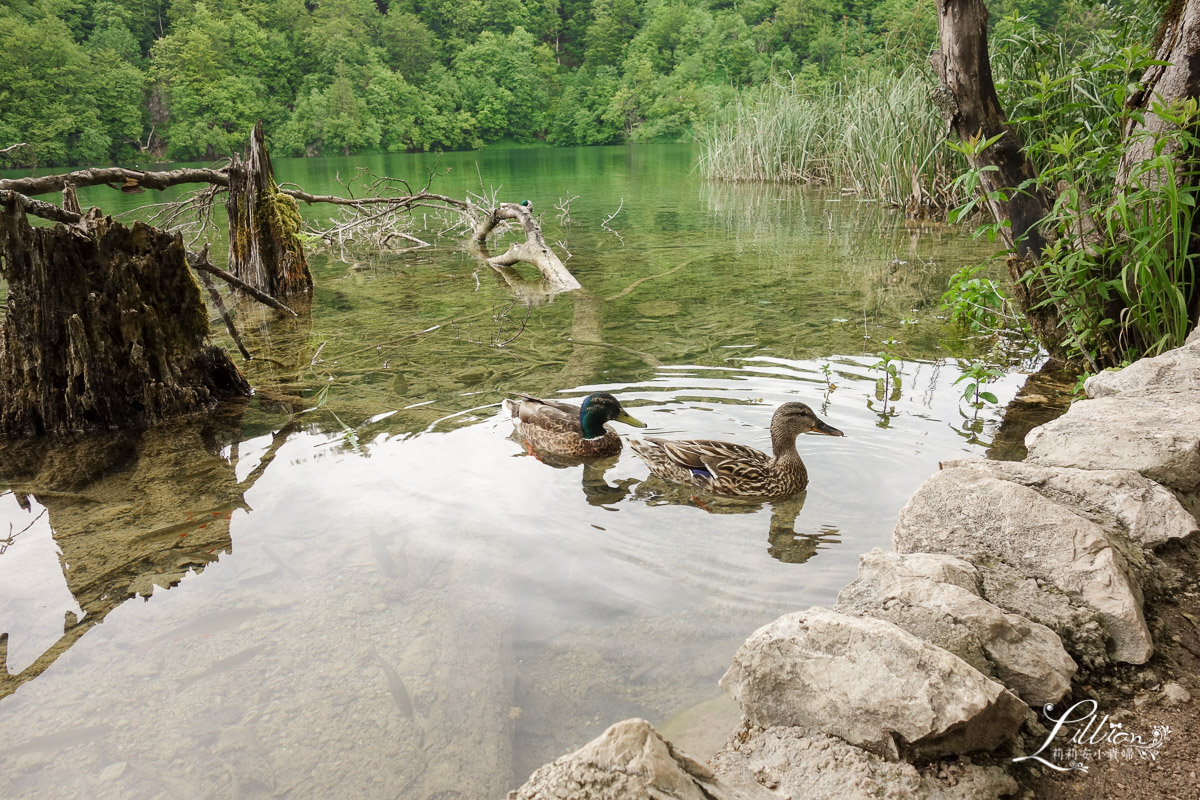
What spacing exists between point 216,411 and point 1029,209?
682cm

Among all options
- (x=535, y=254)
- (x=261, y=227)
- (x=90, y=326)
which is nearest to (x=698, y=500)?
(x=90, y=326)

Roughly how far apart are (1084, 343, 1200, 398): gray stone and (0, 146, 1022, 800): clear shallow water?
3.50 feet

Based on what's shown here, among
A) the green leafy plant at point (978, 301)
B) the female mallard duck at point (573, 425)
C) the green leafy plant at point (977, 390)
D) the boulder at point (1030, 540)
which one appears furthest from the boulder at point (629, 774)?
the green leafy plant at point (978, 301)

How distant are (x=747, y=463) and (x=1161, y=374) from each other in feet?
6.90

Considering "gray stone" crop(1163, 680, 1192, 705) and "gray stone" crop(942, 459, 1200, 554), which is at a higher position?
"gray stone" crop(942, 459, 1200, 554)

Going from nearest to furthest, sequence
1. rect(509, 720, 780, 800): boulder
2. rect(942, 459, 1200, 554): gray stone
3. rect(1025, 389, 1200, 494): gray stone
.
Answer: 1. rect(509, 720, 780, 800): boulder
2. rect(942, 459, 1200, 554): gray stone
3. rect(1025, 389, 1200, 494): gray stone

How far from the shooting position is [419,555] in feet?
12.4

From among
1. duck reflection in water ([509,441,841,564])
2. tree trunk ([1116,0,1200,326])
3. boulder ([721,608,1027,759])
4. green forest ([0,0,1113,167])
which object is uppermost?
green forest ([0,0,1113,167])

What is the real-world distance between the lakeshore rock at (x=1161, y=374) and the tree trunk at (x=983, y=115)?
185 cm

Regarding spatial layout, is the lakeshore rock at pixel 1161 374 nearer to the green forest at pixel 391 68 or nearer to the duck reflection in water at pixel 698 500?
the duck reflection in water at pixel 698 500

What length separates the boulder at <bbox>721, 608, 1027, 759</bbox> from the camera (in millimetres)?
1805

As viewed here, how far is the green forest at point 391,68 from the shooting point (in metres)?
41.3

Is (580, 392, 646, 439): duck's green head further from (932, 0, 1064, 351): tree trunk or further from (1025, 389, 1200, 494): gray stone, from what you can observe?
(932, 0, 1064, 351): tree trunk

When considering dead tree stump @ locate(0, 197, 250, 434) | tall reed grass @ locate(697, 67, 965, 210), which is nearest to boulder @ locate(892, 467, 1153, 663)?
dead tree stump @ locate(0, 197, 250, 434)
